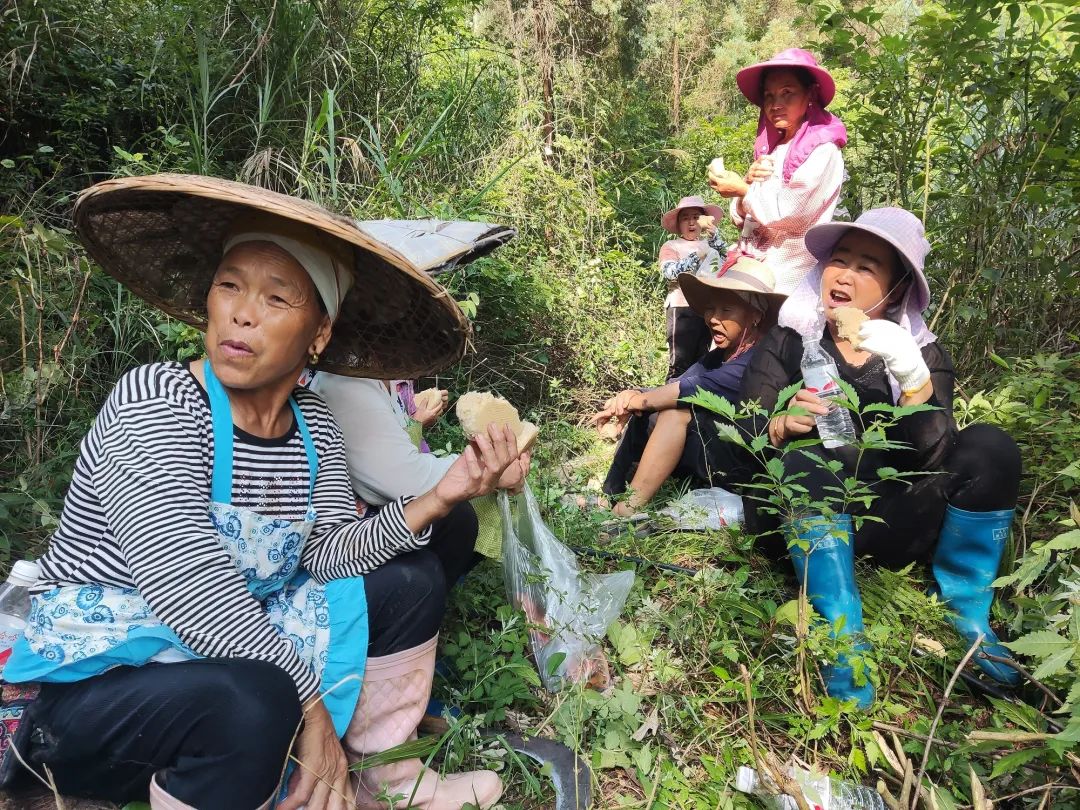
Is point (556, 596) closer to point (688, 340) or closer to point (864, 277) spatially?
point (864, 277)

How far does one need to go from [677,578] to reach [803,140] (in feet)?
7.86

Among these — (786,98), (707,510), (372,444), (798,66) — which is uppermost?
(798,66)

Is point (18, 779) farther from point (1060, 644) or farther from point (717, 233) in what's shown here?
point (717, 233)

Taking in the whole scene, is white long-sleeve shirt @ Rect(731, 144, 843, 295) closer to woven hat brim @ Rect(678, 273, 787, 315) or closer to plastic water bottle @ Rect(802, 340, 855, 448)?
woven hat brim @ Rect(678, 273, 787, 315)

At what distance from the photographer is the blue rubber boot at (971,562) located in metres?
2.32

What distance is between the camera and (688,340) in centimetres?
410

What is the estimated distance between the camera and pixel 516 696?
1.95 meters

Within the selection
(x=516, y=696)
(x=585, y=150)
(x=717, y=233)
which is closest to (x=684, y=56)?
(x=585, y=150)

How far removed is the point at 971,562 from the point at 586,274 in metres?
3.43

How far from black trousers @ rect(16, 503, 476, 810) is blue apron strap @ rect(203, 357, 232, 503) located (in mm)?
337

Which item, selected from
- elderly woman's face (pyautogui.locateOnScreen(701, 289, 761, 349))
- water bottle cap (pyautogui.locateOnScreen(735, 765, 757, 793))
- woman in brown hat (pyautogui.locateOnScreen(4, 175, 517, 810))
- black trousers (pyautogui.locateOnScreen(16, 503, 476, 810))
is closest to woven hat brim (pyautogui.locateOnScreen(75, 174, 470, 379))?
woman in brown hat (pyautogui.locateOnScreen(4, 175, 517, 810))

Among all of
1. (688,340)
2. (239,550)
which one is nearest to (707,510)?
(688,340)

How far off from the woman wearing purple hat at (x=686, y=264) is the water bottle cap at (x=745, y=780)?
252 cm

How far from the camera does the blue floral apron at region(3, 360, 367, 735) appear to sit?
52.6 inches
